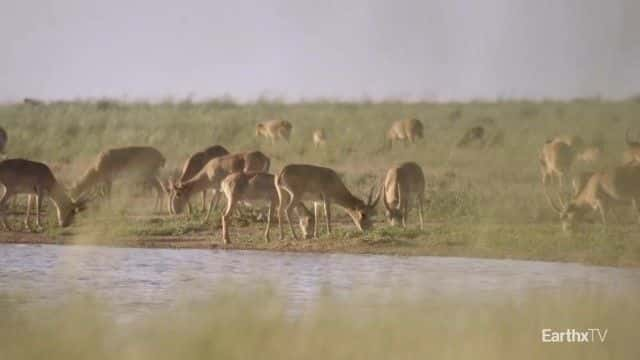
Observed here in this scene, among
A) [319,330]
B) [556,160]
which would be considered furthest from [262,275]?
[556,160]

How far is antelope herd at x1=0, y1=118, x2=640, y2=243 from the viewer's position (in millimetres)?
17500

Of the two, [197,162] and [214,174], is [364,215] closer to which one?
[214,174]

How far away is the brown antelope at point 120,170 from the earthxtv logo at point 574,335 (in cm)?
1263

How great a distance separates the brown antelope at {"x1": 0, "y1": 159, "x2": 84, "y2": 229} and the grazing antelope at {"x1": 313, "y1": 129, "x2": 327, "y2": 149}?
13.7m

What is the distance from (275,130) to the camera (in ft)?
113

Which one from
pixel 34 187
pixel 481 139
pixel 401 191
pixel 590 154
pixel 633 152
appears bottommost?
pixel 401 191

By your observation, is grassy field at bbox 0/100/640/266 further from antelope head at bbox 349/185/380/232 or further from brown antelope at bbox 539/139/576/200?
brown antelope at bbox 539/139/576/200

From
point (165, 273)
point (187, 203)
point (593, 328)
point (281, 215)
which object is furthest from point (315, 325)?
point (187, 203)

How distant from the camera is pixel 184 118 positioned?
41.7 m

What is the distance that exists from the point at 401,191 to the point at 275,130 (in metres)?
16.5

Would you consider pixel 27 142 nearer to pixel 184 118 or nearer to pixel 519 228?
pixel 184 118

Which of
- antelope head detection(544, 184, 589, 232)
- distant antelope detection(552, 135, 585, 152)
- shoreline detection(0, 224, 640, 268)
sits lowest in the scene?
shoreline detection(0, 224, 640, 268)

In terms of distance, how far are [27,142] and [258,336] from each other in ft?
76.4

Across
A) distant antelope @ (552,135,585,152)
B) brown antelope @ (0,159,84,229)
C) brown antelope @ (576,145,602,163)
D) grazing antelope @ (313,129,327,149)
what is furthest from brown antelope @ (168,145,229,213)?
grazing antelope @ (313,129,327,149)
